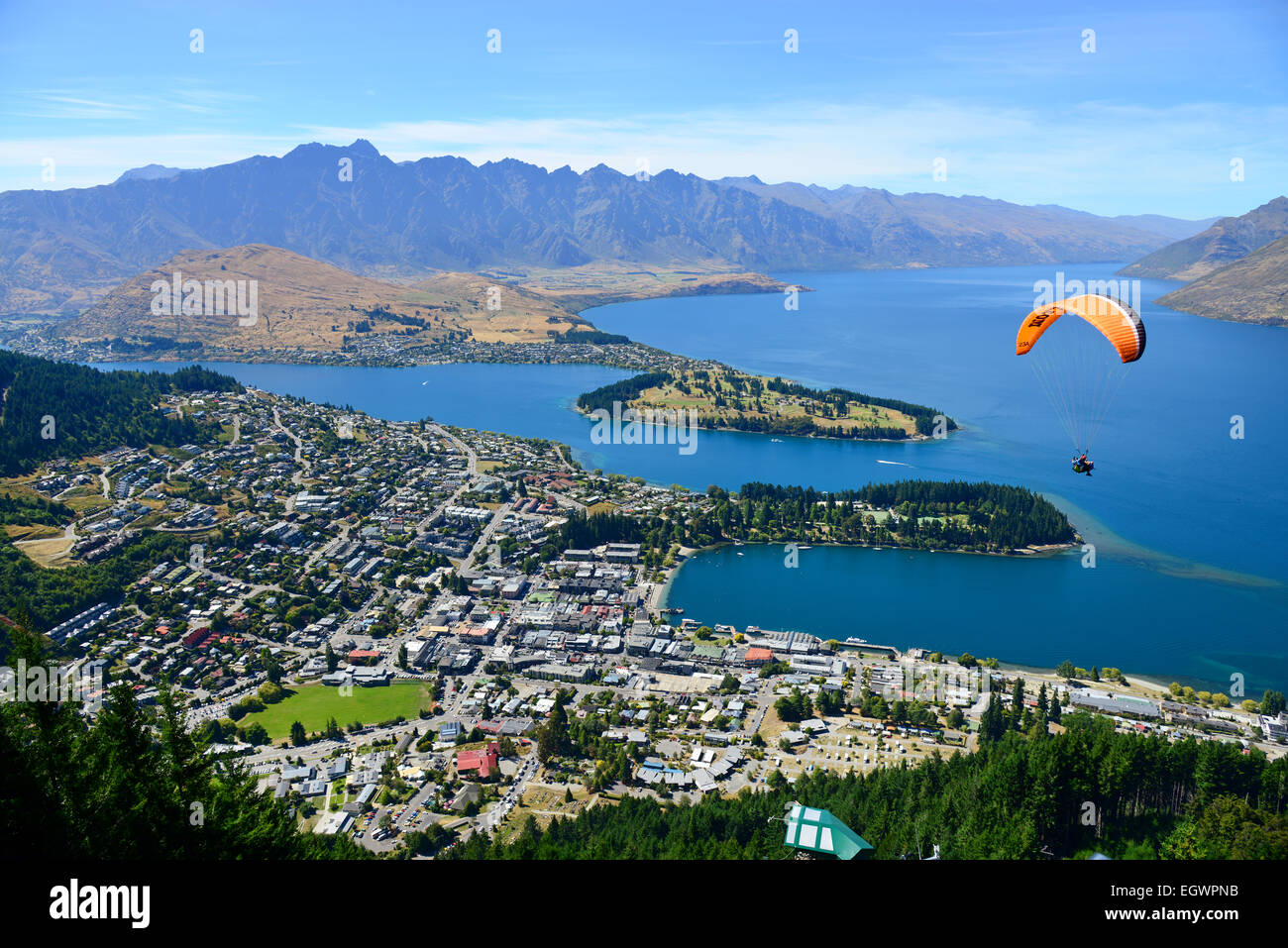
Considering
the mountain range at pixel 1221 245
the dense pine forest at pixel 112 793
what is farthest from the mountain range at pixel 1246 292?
the dense pine forest at pixel 112 793

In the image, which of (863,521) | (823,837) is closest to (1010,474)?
(863,521)

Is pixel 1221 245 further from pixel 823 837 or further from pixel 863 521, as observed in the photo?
pixel 823 837

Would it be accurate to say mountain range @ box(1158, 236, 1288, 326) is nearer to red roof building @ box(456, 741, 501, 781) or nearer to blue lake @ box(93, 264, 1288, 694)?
blue lake @ box(93, 264, 1288, 694)

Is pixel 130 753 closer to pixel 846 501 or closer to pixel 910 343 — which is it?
pixel 846 501
